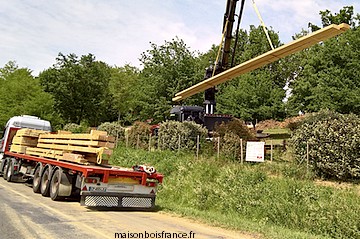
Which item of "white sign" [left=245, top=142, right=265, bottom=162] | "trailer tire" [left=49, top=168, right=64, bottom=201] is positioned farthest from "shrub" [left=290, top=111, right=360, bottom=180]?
"trailer tire" [left=49, top=168, right=64, bottom=201]

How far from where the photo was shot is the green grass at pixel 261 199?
9031 millimetres

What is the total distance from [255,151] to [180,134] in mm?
5921

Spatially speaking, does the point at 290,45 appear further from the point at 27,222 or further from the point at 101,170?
the point at 27,222

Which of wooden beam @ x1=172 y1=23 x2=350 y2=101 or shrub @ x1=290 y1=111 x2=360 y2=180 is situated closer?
wooden beam @ x1=172 y1=23 x2=350 y2=101

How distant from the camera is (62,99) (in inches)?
2034

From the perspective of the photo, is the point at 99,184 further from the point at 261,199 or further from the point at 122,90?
Answer: the point at 122,90

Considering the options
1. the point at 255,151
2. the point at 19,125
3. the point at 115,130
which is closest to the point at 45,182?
the point at 19,125

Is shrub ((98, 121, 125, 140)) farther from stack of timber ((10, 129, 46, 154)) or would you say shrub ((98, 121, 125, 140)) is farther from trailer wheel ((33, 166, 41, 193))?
trailer wheel ((33, 166, 41, 193))

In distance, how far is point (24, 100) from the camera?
1620 inches

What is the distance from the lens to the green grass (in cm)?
903

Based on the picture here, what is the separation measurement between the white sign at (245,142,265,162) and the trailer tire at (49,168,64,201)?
7.63 m

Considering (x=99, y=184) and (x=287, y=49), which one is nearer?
(x=99, y=184)

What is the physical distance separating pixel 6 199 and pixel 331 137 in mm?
Result: 11006

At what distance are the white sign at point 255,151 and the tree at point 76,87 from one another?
39.8m
